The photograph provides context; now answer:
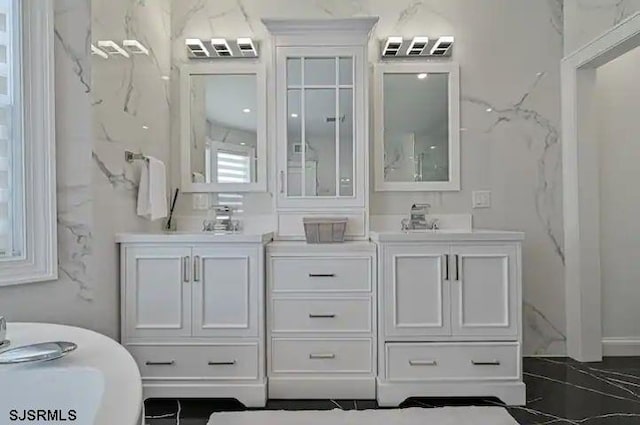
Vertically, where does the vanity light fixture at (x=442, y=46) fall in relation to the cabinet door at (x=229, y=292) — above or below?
above

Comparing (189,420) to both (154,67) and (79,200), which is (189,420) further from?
(154,67)

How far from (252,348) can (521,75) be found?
2.53 metres

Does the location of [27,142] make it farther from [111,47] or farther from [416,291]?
[416,291]

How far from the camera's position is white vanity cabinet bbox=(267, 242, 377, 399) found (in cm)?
269

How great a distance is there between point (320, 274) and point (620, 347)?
88.8 inches

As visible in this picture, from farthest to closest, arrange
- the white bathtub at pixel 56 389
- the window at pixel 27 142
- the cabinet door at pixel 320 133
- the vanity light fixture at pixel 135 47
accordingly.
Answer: the cabinet door at pixel 320 133 → the vanity light fixture at pixel 135 47 → the window at pixel 27 142 → the white bathtub at pixel 56 389

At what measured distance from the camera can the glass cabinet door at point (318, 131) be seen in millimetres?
3148

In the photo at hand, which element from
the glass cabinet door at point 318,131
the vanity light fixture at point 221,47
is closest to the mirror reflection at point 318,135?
the glass cabinet door at point 318,131

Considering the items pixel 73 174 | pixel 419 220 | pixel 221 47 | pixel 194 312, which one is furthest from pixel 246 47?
pixel 194 312

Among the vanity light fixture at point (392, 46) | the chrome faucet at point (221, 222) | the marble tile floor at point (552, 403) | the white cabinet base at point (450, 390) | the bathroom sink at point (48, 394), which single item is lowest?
the marble tile floor at point (552, 403)

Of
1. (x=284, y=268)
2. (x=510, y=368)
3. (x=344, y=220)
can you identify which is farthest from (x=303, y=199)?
(x=510, y=368)

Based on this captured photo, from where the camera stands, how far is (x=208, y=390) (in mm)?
2648

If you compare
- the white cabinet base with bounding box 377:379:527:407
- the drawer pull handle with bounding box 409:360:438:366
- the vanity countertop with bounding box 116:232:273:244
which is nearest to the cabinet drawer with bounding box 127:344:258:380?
the vanity countertop with bounding box 116:232:273:244

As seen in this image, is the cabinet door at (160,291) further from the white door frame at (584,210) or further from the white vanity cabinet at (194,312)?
the white door frame at (584,210)
